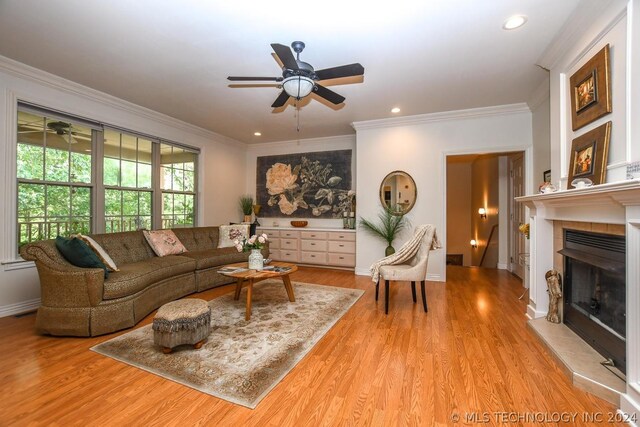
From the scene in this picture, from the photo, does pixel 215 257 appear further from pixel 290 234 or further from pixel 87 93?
pixel 87 93

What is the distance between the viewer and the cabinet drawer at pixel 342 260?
5.23m

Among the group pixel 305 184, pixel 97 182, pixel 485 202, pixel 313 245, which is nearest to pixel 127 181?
pixel 97 182

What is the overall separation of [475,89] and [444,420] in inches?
146

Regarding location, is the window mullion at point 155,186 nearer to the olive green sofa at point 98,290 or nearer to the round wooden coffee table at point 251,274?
the olive green sofa at point 98,290

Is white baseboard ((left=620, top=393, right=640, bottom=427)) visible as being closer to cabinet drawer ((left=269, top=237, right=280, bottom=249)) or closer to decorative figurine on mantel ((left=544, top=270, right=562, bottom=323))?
decorative figurine on mantel ((left=544, top=270, right=562, bottom=323))

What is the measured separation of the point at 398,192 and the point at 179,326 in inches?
150

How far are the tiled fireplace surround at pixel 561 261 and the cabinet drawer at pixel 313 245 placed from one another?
11.0 feet

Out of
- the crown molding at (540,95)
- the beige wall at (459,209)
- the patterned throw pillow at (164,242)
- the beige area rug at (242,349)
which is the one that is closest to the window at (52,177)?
the patterned throw pillow at (164,242)

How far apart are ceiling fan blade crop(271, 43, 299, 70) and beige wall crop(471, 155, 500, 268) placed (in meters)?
5.16

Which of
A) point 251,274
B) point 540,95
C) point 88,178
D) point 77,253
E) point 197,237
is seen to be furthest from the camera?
point 197,237

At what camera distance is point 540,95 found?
142 inches

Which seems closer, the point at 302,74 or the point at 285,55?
the point at 285,55

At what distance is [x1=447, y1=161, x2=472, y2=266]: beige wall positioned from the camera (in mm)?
7816

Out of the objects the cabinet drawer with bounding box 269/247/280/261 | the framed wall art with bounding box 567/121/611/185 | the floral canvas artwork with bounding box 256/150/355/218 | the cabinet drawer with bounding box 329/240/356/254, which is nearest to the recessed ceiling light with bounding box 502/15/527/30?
the framed wall art with bounding box 567/121/611/185
